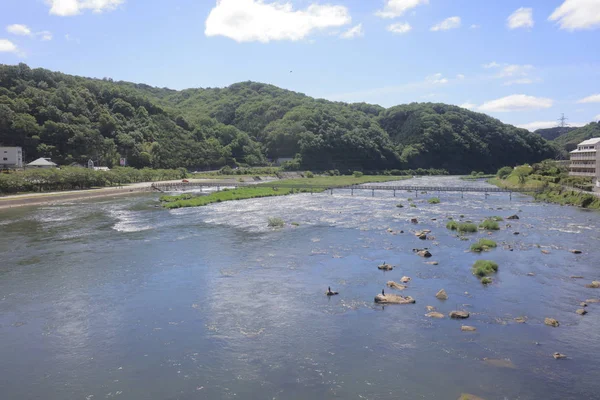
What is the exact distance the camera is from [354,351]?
14.3 metres

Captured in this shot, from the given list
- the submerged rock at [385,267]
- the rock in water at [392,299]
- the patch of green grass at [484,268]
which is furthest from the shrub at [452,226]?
the rock in water at [392,299]

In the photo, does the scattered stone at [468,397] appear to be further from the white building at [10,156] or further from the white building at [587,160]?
the white building at [10,156]

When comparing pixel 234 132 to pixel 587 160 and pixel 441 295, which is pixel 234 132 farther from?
pixel 441 295

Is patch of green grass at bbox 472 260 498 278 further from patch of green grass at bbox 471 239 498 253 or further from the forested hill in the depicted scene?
the forested hill

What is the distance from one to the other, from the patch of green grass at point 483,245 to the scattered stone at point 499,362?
620 inches

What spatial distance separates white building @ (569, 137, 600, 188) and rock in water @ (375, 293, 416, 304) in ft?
191

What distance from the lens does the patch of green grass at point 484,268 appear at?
22.9 meters

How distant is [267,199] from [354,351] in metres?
49.3

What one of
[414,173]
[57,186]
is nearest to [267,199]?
[57,186]

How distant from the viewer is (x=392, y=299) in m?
18.8

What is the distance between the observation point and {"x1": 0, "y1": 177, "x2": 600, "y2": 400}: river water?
1249 cm

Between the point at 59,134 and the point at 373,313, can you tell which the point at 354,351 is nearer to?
the point at 373,313

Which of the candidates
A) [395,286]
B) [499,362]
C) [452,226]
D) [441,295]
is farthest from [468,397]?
[452,226]

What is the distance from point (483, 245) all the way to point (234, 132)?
397 ft
